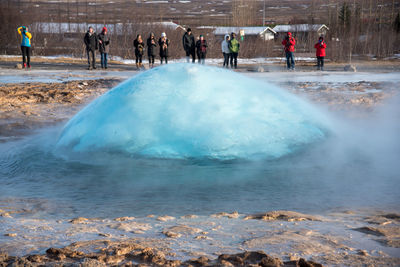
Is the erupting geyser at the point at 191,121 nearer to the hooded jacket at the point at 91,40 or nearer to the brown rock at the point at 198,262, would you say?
the brown rock at the point at 198,262

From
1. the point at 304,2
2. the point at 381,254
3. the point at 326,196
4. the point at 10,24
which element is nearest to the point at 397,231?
the point at 381,254

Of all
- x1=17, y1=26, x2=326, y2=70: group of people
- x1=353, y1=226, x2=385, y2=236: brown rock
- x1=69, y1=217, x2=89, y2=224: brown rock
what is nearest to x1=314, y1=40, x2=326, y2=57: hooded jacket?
x1=17, y1=26, x2=326, y2=70: group of people

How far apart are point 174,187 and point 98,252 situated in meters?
1.94

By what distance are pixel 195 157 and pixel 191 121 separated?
390 millimetres

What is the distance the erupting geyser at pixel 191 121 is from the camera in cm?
559

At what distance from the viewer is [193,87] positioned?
19.6 feet

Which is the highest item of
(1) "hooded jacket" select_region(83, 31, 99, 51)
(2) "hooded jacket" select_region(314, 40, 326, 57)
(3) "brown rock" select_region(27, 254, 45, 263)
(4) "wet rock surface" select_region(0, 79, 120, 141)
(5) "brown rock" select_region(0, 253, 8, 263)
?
(1) "hooded jacket" select_region(83, 31, 99, 51)

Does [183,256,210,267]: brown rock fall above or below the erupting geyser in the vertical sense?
below

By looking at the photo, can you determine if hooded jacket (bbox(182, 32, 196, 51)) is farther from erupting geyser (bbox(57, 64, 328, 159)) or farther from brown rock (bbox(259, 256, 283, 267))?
brown rock (bbox(259, 256, 283, 267))

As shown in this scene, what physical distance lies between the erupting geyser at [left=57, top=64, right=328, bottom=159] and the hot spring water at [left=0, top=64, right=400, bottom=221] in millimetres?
12

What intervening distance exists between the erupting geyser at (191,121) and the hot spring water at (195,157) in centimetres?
1

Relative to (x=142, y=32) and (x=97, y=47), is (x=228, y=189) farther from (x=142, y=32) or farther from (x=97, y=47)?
(x=142, y=32)

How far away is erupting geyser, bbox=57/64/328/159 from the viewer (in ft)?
18.4

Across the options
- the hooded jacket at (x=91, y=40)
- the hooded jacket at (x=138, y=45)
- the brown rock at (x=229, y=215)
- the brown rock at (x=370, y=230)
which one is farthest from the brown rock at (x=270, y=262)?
the hooded jacket at (x=138, y=45)
